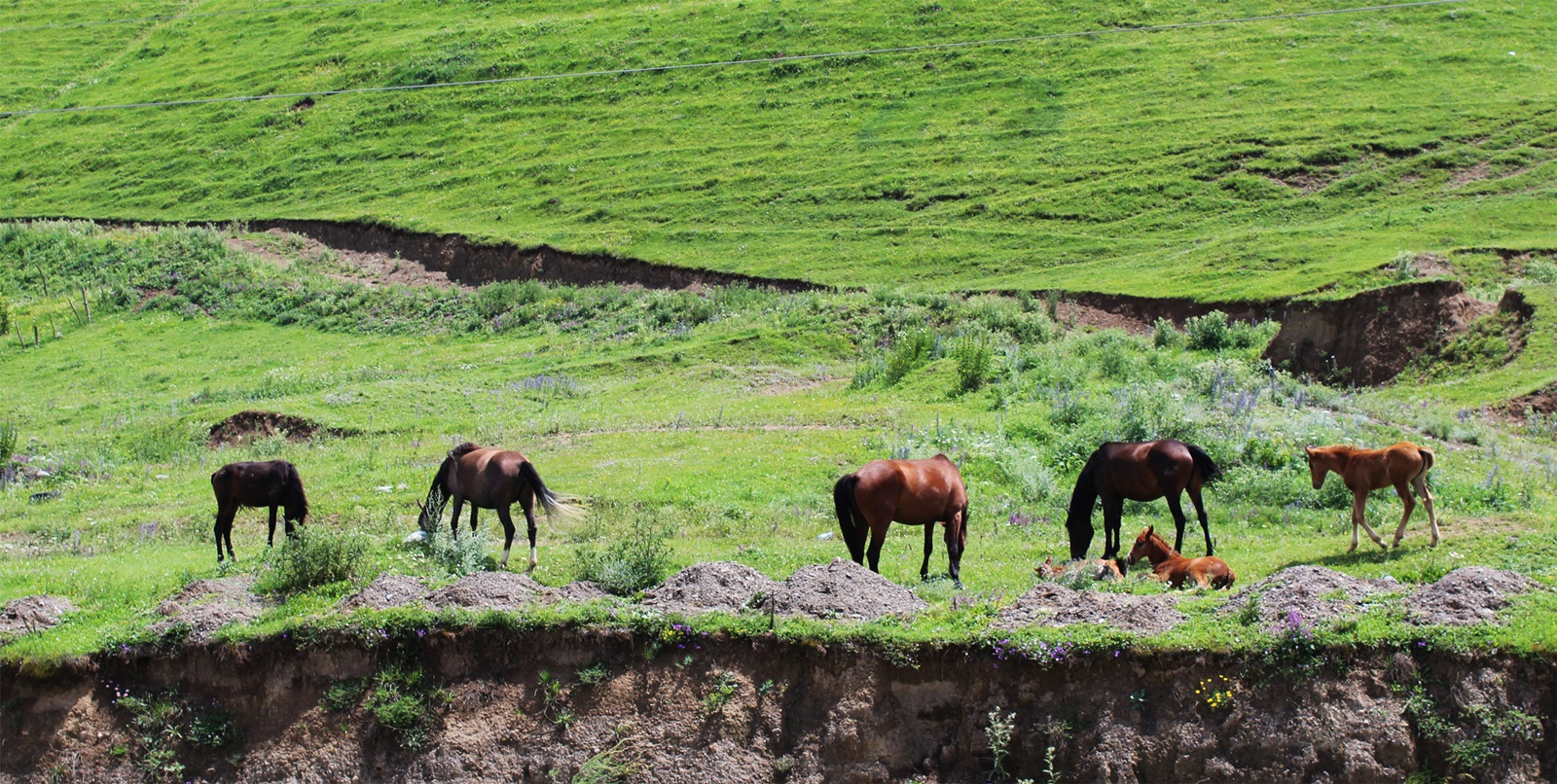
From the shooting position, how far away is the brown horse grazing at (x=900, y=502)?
1588 cm

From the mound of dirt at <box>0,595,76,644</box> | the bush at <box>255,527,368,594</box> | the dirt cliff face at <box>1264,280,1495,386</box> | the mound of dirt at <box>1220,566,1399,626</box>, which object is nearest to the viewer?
the mound of dirt at <box>1220,566,1399,626</box>

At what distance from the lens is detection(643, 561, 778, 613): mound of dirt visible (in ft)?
45.0

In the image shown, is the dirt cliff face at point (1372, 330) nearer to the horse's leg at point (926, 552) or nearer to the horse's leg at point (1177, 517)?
the horse's leg at point (1177, 517)

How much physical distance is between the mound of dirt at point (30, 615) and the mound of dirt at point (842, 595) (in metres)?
8.50

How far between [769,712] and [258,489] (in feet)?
35.1

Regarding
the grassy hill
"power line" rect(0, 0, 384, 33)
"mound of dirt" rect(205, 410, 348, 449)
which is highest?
"power line" rect(0, 0, 384, 33)

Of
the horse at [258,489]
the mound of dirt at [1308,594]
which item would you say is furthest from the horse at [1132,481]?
the horse at [258,489]

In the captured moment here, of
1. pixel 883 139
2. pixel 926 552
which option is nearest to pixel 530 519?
pixel 926 552

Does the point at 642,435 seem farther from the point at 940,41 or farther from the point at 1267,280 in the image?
the point at 940,41

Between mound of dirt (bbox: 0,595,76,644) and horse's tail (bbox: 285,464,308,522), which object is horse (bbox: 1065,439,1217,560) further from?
mound of dirt (bbox: 0,595,76,644)

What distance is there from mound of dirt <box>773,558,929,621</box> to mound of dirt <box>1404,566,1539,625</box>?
4.68m

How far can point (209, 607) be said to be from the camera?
14.6 meters

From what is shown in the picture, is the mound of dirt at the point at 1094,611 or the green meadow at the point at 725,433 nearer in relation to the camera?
the mound of dirt at the point at 1094,611

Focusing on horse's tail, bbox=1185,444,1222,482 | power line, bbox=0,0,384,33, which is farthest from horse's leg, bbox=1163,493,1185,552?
power line, bbox=0,0,384,33
